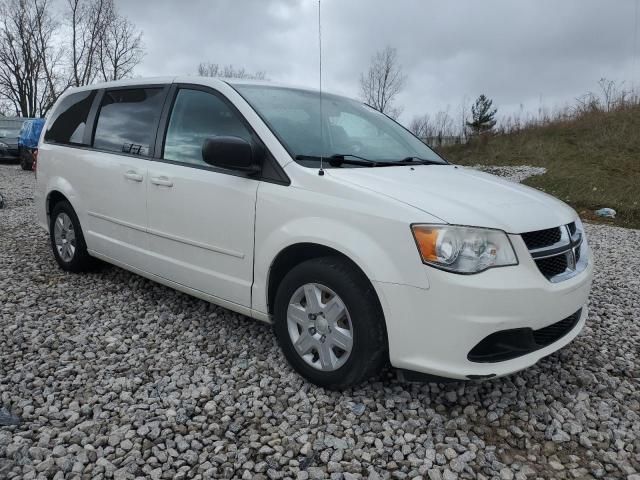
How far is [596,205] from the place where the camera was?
11047 mm

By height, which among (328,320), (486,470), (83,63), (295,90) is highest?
(83,63)

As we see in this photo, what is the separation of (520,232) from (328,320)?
3.45 ft

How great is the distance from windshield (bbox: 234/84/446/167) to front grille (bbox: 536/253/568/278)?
1.12 metres

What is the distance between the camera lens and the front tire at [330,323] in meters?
2.41

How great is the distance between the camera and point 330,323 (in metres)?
2.57

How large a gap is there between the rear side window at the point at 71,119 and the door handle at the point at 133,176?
38.5 inches

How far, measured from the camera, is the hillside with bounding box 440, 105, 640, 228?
11.4m

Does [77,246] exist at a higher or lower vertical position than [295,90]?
lower

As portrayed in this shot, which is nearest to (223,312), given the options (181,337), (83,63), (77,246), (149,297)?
(181,337)

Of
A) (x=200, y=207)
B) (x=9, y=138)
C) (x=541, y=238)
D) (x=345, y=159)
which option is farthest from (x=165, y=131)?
(x=9, y=138)

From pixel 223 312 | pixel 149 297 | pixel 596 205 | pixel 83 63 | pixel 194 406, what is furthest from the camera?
pixel 83 63

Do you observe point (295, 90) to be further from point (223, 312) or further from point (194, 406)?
point (194, 406)

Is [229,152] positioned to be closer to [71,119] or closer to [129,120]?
[129,120]

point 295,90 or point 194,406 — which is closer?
point 194,406
